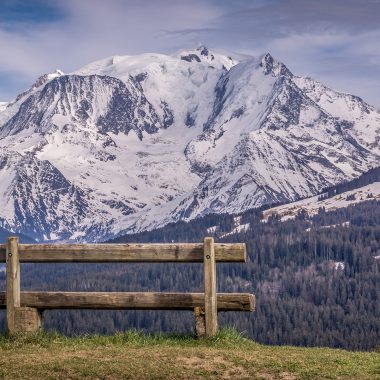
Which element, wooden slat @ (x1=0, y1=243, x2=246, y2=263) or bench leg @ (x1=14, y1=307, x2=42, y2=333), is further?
bench leg @ (x1=14, y1=307, x2=42, y2=333)

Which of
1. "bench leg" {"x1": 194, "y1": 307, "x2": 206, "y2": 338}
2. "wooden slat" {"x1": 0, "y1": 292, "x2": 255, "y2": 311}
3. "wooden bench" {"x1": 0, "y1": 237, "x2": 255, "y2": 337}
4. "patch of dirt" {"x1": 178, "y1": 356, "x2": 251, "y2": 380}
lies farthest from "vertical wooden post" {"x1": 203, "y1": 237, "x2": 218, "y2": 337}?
"patch of dirt" {"x1": 178, "y1": 356, "x2": 251, "y2": 380}

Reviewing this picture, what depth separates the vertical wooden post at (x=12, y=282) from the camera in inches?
1069

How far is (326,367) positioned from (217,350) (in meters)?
3.32

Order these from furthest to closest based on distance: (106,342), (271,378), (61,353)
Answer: (106,342), (61,353), (271,378)

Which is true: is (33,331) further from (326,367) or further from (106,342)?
(326,367)

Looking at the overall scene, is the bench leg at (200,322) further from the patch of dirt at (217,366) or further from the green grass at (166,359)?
the patch of dirt at (217,366)

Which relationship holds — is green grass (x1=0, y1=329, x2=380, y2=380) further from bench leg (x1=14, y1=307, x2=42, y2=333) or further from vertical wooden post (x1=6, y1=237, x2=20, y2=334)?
vertical wooden post (x1=6, y1=237, x2=20, y2=334)

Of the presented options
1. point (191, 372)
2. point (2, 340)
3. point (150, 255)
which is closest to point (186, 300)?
point (150, 255)

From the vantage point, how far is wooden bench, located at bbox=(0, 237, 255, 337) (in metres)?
26.6

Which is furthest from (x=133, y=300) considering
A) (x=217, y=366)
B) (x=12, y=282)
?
(x=217, y=366)

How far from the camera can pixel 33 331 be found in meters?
27.2

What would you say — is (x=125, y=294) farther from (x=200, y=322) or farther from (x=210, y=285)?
(x=210, y=285)

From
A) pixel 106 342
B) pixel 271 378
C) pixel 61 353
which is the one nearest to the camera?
pixel 271 378

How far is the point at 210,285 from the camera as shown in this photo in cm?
2639
